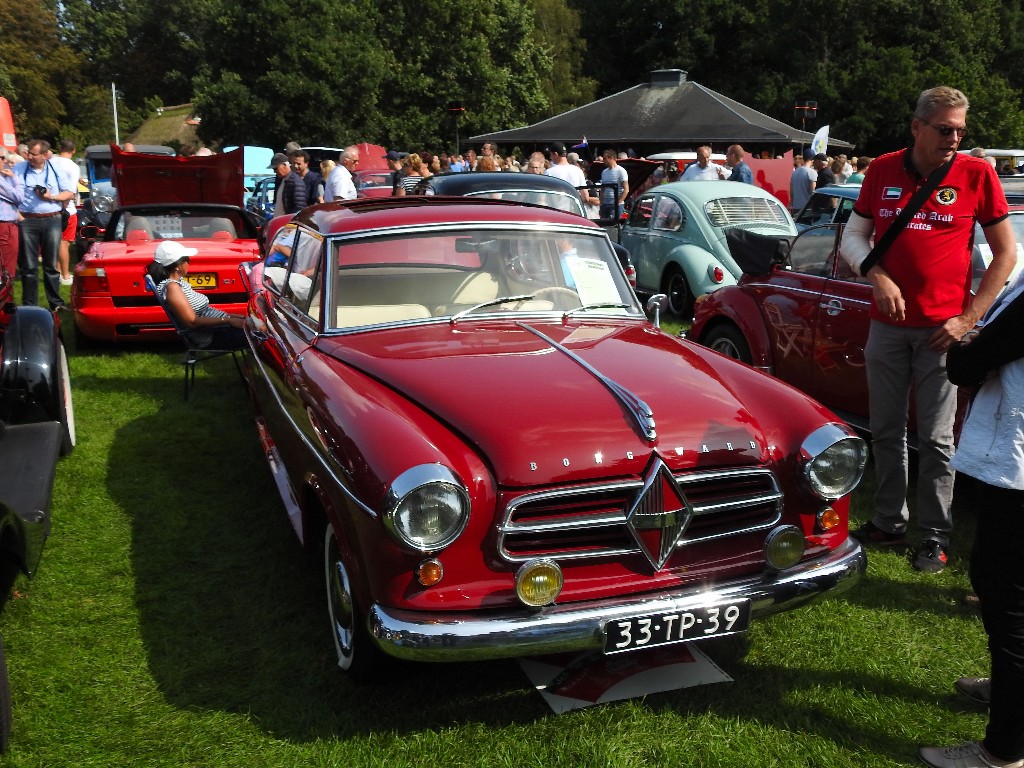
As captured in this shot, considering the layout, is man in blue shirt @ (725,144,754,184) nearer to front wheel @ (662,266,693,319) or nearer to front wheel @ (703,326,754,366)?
front wheel @ (662,266,693,319)

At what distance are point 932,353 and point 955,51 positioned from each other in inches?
1914

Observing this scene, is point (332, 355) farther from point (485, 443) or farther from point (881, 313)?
point (881, 313)

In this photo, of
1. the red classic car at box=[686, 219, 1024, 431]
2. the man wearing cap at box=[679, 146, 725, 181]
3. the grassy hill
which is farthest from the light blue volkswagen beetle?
the grassy hill

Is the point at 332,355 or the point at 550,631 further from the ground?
the point at 332,355

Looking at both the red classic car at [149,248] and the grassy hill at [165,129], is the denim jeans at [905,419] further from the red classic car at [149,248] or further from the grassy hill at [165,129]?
the grassy hill at [165,129]

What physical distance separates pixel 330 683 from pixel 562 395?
141cm

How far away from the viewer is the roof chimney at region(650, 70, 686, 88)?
30.0 m

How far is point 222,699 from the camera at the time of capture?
3.60 meters

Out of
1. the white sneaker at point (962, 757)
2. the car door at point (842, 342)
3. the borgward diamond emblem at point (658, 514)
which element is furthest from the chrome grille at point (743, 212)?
the white sneaker at point (962, 757)

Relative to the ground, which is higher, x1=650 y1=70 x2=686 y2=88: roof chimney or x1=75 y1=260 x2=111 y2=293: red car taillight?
x1=650 y1=70 x2=686 y2=88: roof chimney

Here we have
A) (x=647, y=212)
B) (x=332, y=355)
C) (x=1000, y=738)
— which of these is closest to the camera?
(x=1000, y=738)

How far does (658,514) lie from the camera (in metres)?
3.29

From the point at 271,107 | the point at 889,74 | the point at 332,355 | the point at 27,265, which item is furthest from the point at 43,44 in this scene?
the point at 332,355

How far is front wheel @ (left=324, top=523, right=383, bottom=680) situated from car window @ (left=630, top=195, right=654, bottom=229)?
8725mm
